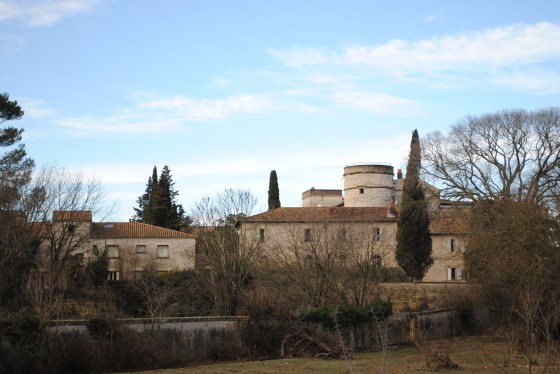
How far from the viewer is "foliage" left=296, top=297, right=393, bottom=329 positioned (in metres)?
27.1

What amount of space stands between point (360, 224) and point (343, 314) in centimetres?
1901

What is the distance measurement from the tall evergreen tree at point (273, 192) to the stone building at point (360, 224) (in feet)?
15.1

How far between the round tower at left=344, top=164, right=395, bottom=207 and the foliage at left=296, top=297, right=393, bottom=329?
114 ft

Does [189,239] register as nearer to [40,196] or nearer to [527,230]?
[40,196]

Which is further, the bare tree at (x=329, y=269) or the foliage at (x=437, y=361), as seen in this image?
the bare tree at (x=329, y=269)

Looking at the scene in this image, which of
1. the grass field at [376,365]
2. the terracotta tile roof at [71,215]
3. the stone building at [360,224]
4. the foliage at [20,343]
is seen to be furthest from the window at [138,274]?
the foliage at [20,343]

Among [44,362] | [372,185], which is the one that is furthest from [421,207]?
[44,362]

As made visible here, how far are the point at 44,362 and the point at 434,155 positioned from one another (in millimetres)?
34050

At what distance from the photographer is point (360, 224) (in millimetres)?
47562

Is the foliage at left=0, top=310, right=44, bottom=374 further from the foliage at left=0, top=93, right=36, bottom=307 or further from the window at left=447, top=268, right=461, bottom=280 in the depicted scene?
the window at left=447, top=268, right=461, bottom=280

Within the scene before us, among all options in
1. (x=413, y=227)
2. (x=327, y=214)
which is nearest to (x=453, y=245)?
(x=413, y=227)

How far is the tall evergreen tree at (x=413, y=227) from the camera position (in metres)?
49.6

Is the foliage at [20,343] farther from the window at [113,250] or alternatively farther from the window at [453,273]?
the window at [453,273]

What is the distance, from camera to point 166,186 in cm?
6675
